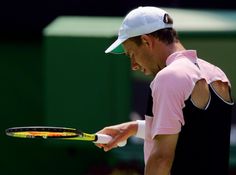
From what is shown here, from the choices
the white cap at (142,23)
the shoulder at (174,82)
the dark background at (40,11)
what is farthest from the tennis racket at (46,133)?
the dark background at (40,11)

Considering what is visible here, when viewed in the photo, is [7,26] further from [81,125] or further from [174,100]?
[174,100]

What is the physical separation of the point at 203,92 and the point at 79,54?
3653mm

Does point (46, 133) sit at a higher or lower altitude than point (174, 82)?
lower

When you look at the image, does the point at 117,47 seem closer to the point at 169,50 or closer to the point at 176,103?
the point at 169,50

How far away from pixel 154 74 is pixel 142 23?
213 mm

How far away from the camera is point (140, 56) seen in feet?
11.8

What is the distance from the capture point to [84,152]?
7.41m

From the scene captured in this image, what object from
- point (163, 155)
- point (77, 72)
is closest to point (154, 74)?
point (163, 155)

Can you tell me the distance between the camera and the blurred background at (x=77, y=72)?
697 cm

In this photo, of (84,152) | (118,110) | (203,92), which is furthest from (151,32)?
(84,152)

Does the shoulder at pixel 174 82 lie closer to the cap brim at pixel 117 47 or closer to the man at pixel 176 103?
the man at pixel 176 103

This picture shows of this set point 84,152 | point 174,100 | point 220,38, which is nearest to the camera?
point 174,100

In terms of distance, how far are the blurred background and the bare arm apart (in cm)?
348

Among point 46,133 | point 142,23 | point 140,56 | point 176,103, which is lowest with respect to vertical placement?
point 46,133
